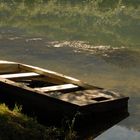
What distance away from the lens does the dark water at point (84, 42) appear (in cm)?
1442

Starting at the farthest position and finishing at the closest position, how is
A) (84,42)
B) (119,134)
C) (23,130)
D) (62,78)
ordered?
(84,42) < (62,78) < (119,134) < (23,130)

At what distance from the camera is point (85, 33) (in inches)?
960

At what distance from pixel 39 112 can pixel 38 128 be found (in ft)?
4.48

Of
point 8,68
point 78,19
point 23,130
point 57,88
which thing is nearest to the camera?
point 23,130

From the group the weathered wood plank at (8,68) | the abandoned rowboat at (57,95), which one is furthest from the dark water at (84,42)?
the weathered wood plank at (8,68)

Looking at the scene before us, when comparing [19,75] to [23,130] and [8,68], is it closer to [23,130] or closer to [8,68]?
[8,68]

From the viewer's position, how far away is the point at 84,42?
2191 cm

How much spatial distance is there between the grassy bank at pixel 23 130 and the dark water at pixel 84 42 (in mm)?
1068

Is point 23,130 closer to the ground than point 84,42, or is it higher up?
higher up

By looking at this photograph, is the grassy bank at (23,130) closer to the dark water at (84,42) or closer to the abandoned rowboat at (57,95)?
the abandoned rowboat at (57,95)

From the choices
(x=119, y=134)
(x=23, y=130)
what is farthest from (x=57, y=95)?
(x=23, y=130)

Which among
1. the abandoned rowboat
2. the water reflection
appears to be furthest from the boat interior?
the water reflection

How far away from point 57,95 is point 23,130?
1771mm

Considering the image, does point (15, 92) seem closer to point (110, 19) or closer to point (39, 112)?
point (39, 112)
